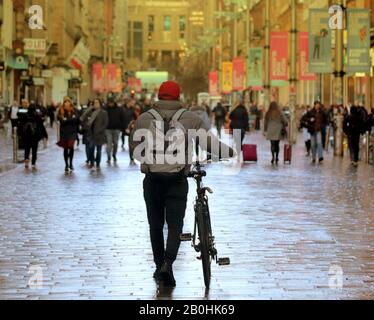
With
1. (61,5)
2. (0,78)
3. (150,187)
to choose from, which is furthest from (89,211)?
(61,5)

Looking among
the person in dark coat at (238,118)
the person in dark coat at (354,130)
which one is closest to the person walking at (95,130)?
the person in dark coat at (354,130)

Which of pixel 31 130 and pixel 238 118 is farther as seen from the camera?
pixel 238 118

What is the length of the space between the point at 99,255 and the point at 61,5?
7677 cm

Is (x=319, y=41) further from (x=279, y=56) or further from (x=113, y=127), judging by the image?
(x=279, y=56)

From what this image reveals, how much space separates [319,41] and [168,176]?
30.0 m

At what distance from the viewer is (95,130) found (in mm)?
31000

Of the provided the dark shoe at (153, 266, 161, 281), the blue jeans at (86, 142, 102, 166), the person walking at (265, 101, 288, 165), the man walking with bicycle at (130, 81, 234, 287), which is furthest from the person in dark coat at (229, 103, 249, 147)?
the man walking with bicycle at (130, 81, 234, 287)

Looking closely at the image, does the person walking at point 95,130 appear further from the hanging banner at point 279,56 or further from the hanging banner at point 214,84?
the hanging banner at point 214,84

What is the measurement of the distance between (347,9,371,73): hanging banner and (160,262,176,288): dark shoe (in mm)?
26017

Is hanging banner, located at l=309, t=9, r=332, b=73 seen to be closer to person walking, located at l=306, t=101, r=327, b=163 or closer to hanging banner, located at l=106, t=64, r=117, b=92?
person walking, located at l=306, t=101, r=327, b=163

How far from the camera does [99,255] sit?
1300cm
